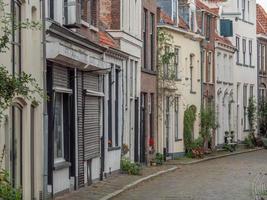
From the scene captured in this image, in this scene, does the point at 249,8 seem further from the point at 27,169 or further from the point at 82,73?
the point at 27,169

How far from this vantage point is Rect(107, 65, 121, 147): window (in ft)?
91.0

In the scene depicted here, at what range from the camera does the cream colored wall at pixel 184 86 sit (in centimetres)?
3991

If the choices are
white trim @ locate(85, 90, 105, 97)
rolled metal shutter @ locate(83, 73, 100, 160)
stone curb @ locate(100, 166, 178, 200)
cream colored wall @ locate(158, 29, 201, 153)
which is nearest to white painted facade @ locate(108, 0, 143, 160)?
stone curb @ locate(100, 166, 178, 200)

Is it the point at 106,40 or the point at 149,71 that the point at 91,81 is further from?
the point at 149,71

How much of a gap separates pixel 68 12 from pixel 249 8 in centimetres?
3945

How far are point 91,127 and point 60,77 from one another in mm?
4085

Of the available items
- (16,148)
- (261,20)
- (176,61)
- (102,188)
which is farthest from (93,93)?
(261,20)

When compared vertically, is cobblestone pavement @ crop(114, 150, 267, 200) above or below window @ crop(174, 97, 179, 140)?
below

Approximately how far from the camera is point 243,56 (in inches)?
2279

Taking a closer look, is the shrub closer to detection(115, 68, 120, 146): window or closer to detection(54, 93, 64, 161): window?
detection(115, 68, 120, 146): window

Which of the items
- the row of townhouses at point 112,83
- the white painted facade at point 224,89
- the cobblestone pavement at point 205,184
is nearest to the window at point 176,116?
the row of townhouses at point 112,83

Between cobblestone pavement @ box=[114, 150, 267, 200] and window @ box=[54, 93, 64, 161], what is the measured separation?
176 centimetres

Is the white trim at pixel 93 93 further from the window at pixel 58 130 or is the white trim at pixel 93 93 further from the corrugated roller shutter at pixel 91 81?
the window at pixel 58 130

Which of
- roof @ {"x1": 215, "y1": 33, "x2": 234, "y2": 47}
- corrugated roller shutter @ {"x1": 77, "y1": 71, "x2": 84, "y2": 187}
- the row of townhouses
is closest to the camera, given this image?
the row of townhouses
